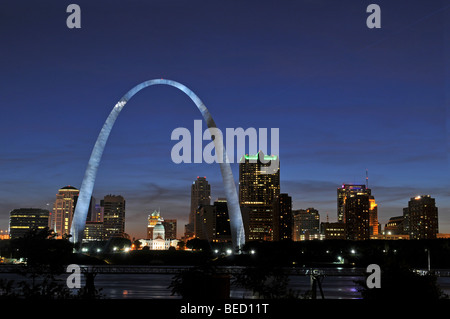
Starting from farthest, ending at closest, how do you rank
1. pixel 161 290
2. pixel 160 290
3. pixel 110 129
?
pixel 110 129 < pixel 160 290 < pixel 161 290

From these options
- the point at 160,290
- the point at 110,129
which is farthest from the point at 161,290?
the point at 110,129

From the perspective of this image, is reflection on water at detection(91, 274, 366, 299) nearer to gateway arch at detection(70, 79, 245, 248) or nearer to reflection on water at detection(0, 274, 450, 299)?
reflection on water at detection(0, 274, 450, 299)

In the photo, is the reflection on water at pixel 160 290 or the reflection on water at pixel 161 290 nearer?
the reflection on water at pixel 161 290

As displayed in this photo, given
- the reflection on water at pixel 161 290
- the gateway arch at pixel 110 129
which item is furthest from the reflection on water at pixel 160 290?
the gateway arch at pixel 110 129

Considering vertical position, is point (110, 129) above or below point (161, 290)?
above

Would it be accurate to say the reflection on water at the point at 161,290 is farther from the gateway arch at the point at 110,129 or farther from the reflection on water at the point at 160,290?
the gateway arch at the point at 110,129

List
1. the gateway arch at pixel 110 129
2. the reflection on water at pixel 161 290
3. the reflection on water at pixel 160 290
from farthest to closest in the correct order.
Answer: the gateway arch at pixel 110 129, the reflection on water at pixel 160 290, the reflection on water at pixel 161 290

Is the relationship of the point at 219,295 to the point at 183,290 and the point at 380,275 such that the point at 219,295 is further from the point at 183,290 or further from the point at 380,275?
the point at 380,275

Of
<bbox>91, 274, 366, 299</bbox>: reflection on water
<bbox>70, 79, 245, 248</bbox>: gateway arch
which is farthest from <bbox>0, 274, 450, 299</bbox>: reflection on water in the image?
<bbox>70, 79, 245, 248</bbox>: gateway arch

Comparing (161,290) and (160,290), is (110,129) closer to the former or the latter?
(160,290)

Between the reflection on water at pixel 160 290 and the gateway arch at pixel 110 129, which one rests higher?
the gateway arch at pixel 110 129
